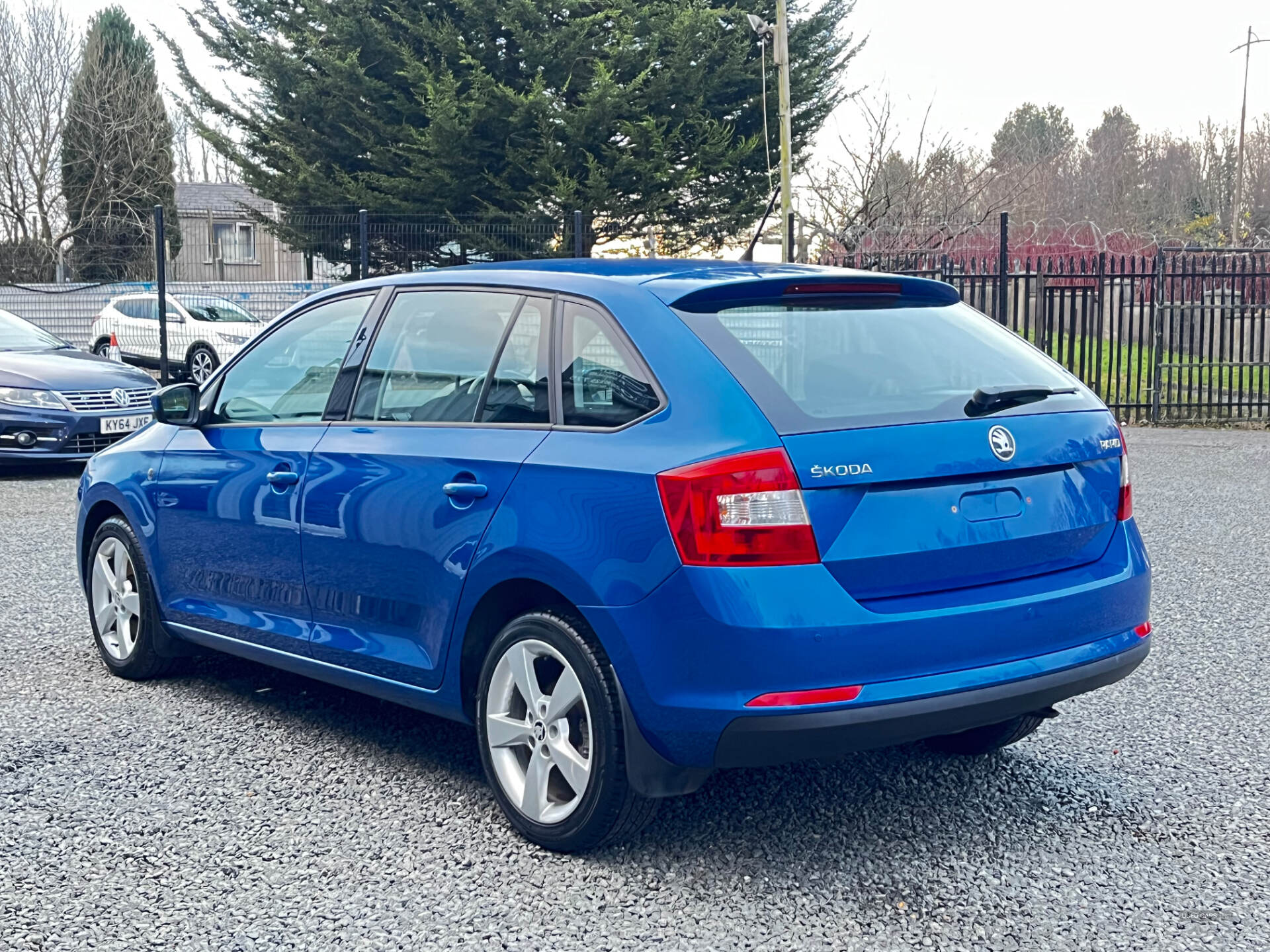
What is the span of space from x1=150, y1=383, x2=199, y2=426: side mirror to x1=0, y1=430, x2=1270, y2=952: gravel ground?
3.53ft

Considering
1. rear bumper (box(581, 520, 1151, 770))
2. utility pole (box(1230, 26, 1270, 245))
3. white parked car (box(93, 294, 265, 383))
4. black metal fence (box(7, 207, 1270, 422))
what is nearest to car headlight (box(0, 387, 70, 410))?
black metal fence (box(7, 207, 1270, 422))

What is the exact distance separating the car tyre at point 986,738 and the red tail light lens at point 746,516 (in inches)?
56.3

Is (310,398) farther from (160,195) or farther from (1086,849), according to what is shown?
(160,195)

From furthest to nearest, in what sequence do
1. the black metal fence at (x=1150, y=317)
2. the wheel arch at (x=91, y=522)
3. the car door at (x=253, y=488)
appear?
the black metal fence at (x=1150, y=317), the wheel arch at (x=91, y=522), the car door at (x=253, y=488)

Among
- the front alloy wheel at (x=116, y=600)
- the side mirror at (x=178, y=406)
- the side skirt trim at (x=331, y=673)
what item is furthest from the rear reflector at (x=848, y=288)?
the front alloy wheel at (x=116, y=600)

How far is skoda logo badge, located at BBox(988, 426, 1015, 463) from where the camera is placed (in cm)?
361

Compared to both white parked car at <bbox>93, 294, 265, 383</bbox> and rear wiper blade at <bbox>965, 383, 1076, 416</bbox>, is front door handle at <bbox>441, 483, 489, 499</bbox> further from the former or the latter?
white parked car at <bbox>93, 294, 265, 383</bbox>

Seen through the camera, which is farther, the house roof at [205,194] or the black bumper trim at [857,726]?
the house roof at [205,194]

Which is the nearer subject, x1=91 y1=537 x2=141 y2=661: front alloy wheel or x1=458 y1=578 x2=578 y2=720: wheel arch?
x1=458 y1=578 x2=578 y2=720: wheel arch

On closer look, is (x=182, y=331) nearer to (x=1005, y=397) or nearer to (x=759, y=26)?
(x=759, y=26)

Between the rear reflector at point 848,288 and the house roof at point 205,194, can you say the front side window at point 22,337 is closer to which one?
the rear reflector at point 848,288

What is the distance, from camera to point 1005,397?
12.4ft

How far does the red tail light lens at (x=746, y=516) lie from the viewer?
3.31 m

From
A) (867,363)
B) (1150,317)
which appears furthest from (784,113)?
(867,363)
